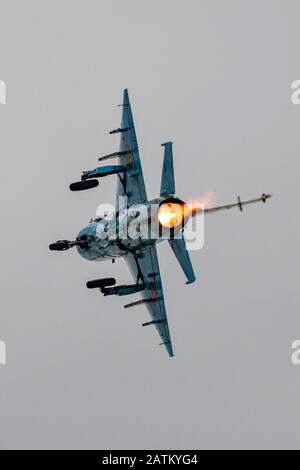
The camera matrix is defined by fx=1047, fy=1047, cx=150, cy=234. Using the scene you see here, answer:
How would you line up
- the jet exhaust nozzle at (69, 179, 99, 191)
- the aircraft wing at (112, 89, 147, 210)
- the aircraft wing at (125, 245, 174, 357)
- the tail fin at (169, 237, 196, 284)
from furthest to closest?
the aircraft wing at (125, 245, 174, 357) < the aircraft wing at (112, 89, 147, 210) < the jet exhaust nozzle at (69, 179, 99, 191) < the tail fin at (169, 237, 196, 284)

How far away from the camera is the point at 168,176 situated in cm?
5741

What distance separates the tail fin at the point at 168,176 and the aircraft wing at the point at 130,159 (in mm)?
8152

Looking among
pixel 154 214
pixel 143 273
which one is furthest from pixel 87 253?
pixel 154 214

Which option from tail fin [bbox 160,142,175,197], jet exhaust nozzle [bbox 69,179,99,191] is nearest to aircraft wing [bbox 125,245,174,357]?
jet exhaust nozzle [bbox 69,179,99,191]

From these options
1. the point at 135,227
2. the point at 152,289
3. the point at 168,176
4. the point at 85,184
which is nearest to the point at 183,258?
the point at 135,227

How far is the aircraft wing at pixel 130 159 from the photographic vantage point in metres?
66.6

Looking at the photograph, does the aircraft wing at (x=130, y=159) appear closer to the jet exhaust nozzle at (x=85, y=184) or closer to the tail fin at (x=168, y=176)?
the jet exhaust nozzle at (x=85, y=184)

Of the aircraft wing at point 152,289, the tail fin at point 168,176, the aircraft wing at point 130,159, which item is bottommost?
the aircraft wing at point 152,289

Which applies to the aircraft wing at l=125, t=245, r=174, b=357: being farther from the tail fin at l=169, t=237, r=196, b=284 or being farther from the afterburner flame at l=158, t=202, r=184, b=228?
the afterburner flame at l=158, t=202, r=184, b=228

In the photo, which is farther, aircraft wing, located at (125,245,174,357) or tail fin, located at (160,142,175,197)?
aircraft wing, located at (125,245,174,357)

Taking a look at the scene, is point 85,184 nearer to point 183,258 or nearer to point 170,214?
point 183,258

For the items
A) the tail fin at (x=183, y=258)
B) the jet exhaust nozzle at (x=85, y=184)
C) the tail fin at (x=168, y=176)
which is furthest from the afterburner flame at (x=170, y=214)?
the jet exhaust nozzle at (x=85, y=184)

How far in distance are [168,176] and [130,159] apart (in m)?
10.7

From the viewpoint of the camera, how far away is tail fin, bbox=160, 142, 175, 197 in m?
57.1
